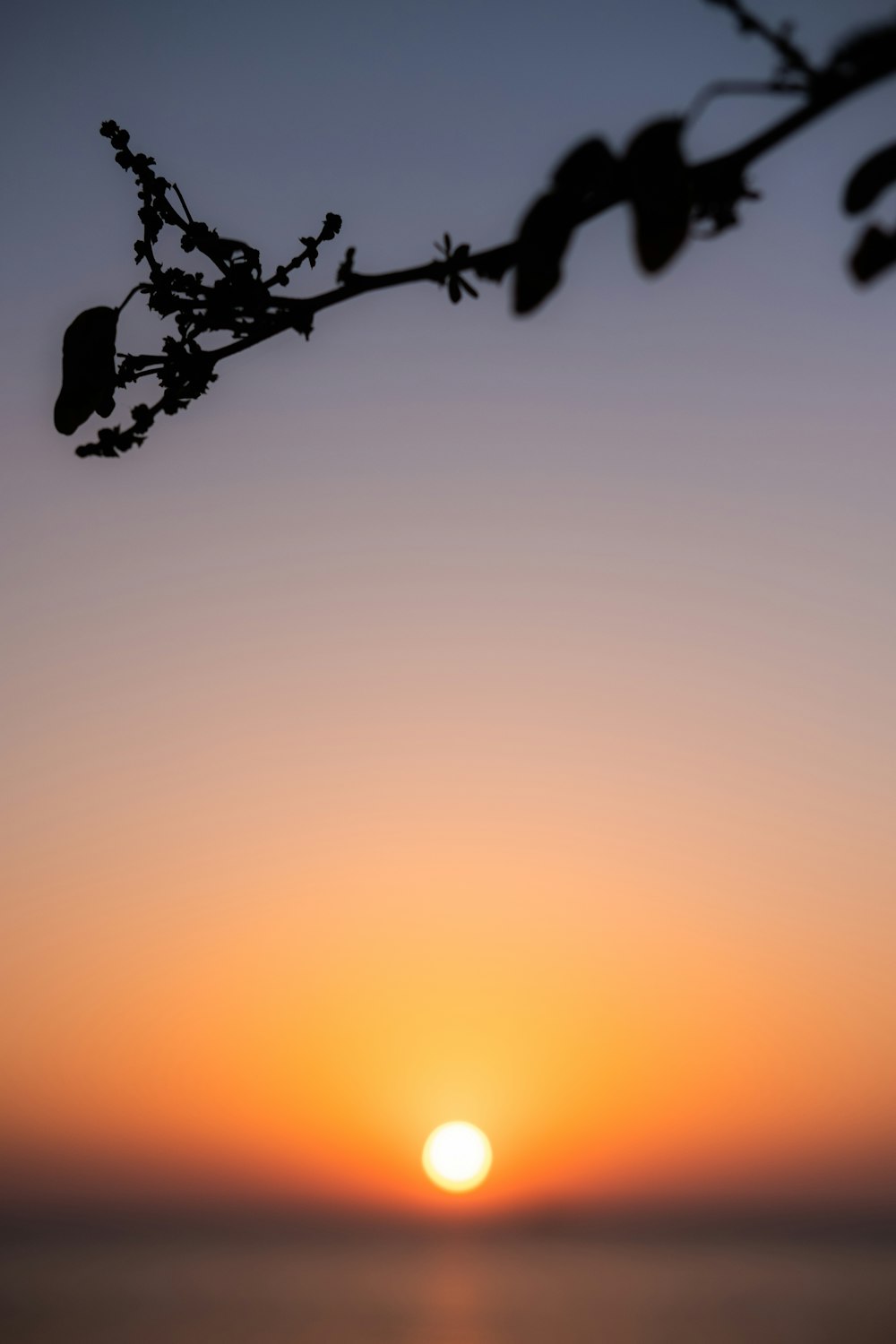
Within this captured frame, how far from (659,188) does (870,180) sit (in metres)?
0.23

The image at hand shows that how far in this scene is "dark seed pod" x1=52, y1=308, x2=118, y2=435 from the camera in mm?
1607

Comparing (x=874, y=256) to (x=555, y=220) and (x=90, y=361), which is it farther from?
(x=90, y=361)

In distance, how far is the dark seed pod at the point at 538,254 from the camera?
1285 mm

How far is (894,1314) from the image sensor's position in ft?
220

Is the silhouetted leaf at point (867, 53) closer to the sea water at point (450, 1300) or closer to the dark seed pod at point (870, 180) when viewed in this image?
the dark seed pod at point (870, 180)

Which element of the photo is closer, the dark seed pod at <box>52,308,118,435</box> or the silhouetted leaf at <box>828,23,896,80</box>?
the silhouetted leaf at <box>828,23,896,80</box>

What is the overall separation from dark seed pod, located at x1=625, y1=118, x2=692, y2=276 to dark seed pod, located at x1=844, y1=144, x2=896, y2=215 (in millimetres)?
181

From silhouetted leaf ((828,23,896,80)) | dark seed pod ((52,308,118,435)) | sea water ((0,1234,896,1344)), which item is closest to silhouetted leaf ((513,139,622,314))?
silhouetted leaf ((828,23,896,80))

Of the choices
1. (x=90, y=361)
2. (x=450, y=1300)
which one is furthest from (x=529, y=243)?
(x=450, y=1300)

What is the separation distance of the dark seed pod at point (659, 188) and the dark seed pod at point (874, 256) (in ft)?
0.71

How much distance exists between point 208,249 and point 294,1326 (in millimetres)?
70217

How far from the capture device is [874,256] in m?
1.33

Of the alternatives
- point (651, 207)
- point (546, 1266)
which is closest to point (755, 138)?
point (651, 207)

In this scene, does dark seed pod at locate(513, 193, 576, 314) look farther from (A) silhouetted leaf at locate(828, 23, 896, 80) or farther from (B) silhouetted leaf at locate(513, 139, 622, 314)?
(A) silhouetted leaf at locate(828, 23, 896, 80)
